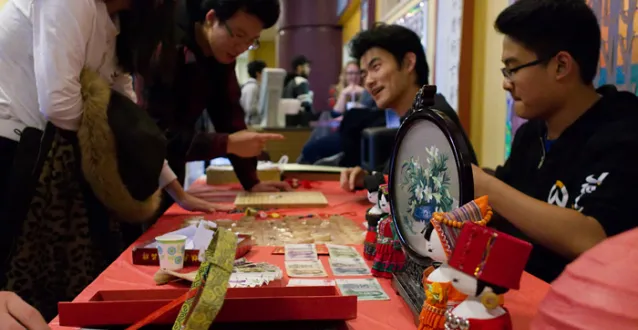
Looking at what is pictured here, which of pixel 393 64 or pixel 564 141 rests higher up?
pixel 393 64

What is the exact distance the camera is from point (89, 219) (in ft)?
4.22

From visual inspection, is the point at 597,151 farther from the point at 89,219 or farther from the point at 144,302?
the point at 89,219

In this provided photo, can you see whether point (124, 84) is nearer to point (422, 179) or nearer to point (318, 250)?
point (318, 250)

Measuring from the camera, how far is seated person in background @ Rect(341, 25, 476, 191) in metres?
1.85

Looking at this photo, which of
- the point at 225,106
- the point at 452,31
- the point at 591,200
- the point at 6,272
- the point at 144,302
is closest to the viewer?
the point at 144,302

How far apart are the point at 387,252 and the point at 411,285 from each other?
0.14m

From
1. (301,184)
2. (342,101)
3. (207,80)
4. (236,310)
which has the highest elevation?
(207,80)

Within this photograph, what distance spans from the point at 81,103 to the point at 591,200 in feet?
3.74

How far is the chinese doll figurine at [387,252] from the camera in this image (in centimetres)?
93

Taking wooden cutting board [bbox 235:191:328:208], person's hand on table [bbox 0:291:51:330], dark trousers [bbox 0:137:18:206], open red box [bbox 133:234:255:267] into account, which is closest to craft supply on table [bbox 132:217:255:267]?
open red box [bbox 133:234:255:267]

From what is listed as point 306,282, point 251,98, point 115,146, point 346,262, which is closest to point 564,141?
point 346,262

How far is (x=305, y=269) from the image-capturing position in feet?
3.30

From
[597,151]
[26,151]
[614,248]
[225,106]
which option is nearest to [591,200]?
[597,151]

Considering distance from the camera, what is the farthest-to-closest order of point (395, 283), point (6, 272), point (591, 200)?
point (6, 272), point (591, 200), point (395, 283)
